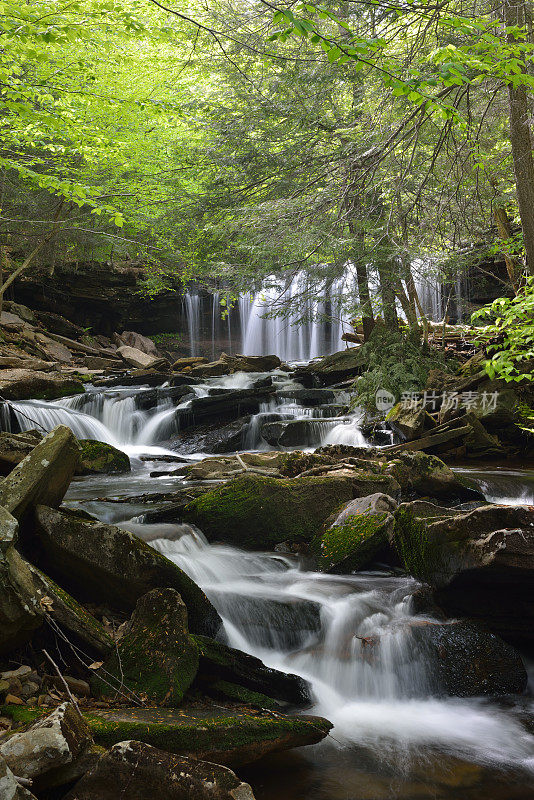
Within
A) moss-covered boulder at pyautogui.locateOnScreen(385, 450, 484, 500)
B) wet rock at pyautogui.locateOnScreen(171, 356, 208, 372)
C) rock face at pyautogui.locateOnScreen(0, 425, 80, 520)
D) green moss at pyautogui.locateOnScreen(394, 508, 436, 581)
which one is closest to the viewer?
rock face at pyautogui.locateOnScreen(0, 425, 80, 520)

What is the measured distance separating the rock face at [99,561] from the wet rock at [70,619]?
40 cm

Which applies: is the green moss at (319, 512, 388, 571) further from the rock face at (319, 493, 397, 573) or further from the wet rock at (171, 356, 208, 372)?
the wet rock at (171, 356, 208, 372)

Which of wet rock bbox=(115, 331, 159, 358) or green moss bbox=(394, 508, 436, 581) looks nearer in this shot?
green moss bbox=(394, 508, 436, 581)

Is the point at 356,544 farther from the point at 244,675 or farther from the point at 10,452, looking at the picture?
the point at 10,452

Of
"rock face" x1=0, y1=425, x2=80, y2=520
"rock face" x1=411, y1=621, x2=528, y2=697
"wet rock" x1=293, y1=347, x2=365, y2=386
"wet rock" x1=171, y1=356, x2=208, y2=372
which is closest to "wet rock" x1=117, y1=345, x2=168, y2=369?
"wet rock" x1=171, y1=356, x2=208, y2=372

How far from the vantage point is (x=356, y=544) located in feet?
18.6

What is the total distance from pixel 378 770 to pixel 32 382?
41.4 feet

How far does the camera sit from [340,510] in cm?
632

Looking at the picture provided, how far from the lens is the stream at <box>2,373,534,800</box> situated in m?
3.24

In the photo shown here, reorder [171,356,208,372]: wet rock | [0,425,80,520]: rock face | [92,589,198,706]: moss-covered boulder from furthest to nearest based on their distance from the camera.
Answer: [171,356,208,372]: wet rock < [0,425,80,520]: rock face < [92,589,198,706]: moss-covered boulder

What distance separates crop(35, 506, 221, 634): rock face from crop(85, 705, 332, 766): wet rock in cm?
95

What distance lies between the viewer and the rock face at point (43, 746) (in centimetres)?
214

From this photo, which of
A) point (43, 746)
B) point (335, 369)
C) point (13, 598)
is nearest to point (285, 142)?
point (335, 369)

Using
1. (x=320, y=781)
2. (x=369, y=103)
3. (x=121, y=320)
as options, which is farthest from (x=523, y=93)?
(x=121, y=320)
